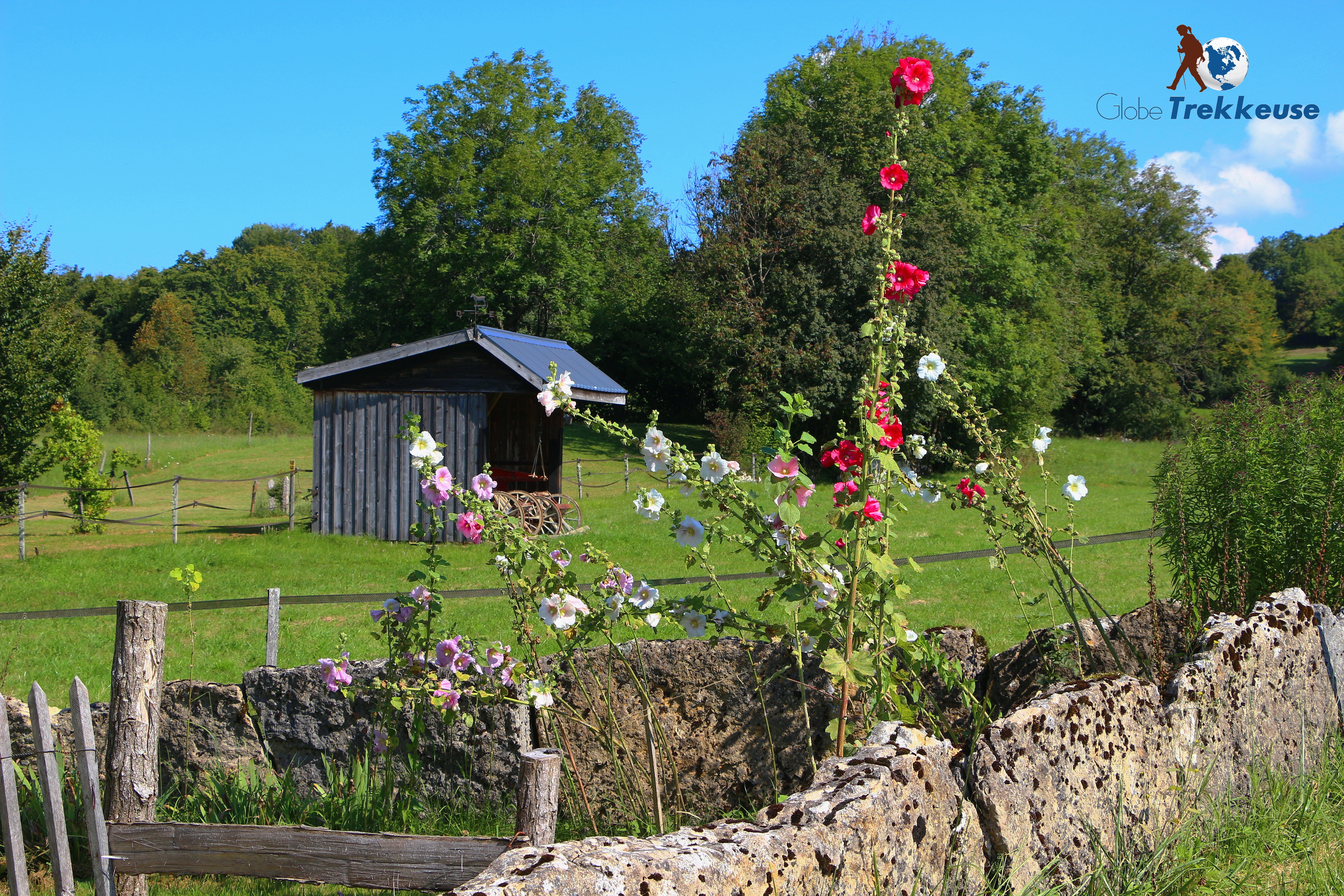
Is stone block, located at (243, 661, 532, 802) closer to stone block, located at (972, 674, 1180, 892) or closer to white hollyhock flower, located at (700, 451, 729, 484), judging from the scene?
white hollyhock flower, located at (700, 451, 729, 484)

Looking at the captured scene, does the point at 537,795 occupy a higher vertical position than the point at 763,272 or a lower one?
lower

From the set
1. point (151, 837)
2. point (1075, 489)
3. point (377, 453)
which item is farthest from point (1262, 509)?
point (377, 453)

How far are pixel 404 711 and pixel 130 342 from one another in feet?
Answer: 203

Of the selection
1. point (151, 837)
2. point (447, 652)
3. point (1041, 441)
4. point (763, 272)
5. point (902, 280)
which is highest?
point (763, 272)

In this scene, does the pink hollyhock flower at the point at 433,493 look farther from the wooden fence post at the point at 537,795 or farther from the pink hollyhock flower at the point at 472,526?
the wooden fence post at the point at 537,795

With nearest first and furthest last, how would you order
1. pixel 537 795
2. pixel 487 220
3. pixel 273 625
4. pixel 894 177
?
pixel 537 795 < pixel 894 177 < pixel 273 625 < pixel 487 220

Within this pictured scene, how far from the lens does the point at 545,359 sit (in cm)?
1617

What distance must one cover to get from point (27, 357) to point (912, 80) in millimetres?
19555

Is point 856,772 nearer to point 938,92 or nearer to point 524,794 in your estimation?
point 524,794

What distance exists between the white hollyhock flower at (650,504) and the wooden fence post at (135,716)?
1.96 metres

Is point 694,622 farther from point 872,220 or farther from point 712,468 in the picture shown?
point 872,220

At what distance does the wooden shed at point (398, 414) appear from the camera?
1525 centimetres

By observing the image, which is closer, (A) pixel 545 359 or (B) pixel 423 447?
(B) pixel 423 447

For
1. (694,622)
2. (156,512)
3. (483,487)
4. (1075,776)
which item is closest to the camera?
(1075,776)
